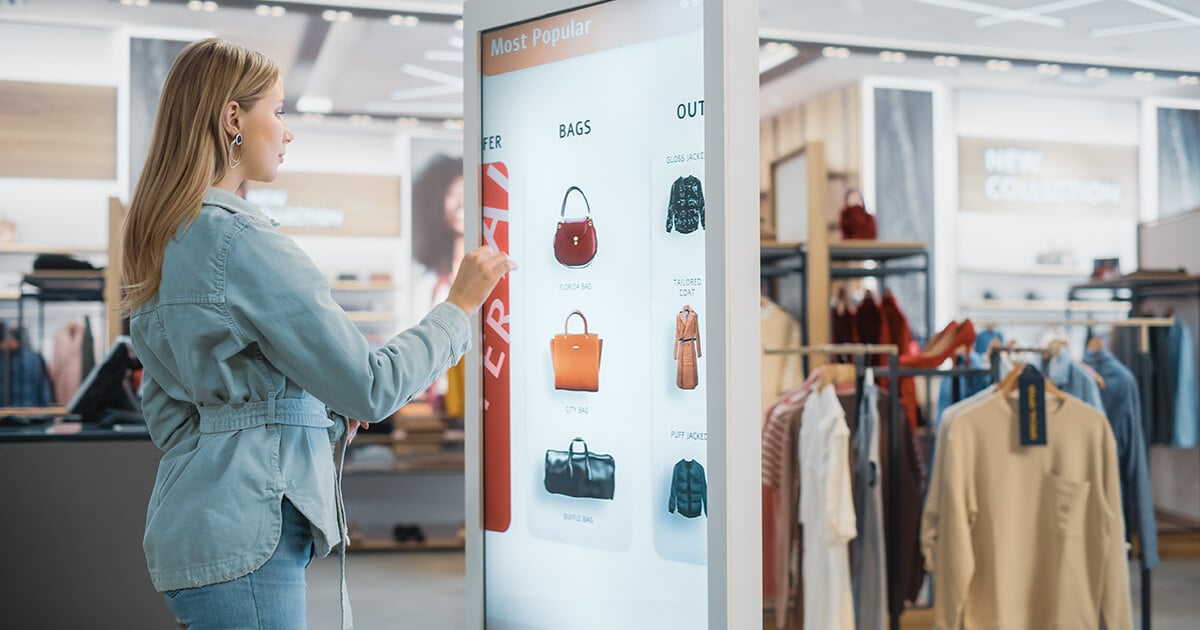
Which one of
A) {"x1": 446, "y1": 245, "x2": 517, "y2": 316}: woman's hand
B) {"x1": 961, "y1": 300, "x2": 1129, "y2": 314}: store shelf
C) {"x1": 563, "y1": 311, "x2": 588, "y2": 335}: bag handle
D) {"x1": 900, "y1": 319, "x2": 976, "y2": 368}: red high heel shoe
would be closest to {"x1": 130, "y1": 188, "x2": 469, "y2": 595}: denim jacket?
{"x1": 446, "y1": 245, "x2": 517, "y2": 316}: woman's hand

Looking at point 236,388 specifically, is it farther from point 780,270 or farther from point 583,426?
point 780,270

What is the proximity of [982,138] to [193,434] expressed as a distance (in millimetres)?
7497

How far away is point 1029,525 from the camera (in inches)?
131

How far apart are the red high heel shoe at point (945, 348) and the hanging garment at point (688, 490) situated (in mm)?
2500

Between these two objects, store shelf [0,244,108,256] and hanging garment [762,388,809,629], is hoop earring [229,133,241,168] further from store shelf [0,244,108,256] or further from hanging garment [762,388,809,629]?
store shelf [0,244,108,256]

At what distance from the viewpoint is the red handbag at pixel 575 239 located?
1789mm

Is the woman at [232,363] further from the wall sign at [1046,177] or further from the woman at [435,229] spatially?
the wall sign at [1046,177]

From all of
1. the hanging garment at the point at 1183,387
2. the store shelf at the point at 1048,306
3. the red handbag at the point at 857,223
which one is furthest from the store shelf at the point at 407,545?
the hanging garment at the point at 1183,387

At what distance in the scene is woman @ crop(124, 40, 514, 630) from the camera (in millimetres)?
1331

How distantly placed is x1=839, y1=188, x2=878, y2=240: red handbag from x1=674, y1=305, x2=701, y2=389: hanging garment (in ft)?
11.7

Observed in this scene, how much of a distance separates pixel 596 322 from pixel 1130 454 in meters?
3.34

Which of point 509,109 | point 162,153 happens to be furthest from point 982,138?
point 162,153

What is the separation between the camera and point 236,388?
1358 mm

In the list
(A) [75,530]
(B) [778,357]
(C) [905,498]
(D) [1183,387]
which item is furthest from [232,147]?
(D) [1183,387]
